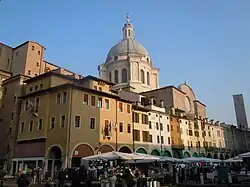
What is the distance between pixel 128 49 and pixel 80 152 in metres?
40.6

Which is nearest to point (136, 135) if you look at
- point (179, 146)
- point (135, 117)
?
point (135, 117)

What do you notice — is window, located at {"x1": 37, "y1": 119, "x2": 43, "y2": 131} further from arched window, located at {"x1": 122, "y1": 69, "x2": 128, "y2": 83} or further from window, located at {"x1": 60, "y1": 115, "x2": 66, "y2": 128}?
arched window, located at {"x1": 122, "y1": 69, "x2": 128, "y2": 83}

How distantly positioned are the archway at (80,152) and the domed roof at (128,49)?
37.7m

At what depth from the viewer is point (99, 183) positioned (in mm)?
17234

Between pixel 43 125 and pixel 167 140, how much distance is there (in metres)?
21.7

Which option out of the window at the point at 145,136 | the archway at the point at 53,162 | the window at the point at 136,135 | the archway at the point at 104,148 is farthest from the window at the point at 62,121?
the window at the point at 145,136

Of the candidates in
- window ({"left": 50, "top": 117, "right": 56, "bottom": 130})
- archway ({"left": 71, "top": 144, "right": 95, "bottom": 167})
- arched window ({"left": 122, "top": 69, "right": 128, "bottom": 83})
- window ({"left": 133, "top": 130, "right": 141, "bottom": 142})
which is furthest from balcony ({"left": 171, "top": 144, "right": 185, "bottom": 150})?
window ({"left": 50, "top": 117, "right": 56, "bottom": 130})

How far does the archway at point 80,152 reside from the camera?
95.4ft

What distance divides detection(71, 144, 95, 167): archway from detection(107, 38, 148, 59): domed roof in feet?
124

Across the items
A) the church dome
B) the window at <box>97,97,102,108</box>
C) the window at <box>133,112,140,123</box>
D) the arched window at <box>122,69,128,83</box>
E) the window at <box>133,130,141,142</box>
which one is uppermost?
the church dome

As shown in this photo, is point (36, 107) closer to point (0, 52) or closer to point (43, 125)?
point (43, 125)

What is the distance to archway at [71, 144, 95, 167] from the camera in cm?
2908

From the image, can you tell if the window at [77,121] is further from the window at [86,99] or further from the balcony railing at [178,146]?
the balcony railing at [178,146]

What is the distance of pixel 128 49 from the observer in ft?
215
